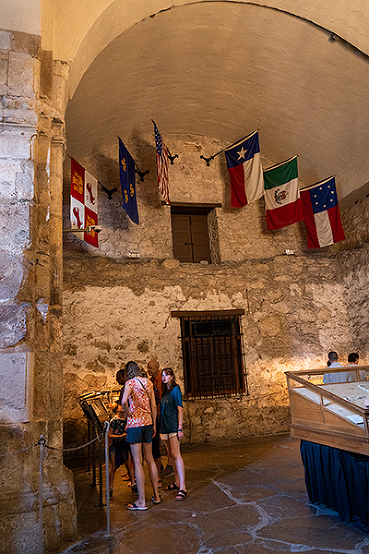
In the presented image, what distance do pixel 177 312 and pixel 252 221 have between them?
295 cm

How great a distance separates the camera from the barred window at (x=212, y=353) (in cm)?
833

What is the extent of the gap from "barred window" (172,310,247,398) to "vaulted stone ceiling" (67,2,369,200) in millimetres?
3865

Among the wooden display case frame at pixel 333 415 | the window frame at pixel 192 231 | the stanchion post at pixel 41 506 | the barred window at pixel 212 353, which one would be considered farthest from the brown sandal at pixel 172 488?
the window frame at pixel 192 231

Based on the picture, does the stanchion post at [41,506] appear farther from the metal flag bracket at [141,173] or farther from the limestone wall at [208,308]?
the metal flag bracket at [141,173]

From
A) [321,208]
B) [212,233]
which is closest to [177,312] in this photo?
[212,233]

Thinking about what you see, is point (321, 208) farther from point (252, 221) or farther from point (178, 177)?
point (178, 177)

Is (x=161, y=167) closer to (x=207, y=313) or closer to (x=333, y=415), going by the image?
(x=207, y=313)

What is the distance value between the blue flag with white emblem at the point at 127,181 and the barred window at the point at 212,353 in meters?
2.26

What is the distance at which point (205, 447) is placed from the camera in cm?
753

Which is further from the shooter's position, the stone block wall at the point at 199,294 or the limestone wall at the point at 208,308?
the stone block wall at the point at 199,294

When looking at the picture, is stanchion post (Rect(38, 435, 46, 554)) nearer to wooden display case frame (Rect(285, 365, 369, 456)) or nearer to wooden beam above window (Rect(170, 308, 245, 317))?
wooden display case frame (Rect(285, 365, 369, 456))

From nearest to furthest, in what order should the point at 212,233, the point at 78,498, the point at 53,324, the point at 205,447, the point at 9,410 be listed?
1. the point at 9,410
2. the point at 53,324
3. the point at 78,498
4. the point at 205,447
5. the point at 212,233

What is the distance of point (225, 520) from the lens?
385 cm

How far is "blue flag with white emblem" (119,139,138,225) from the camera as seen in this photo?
7.60 m
